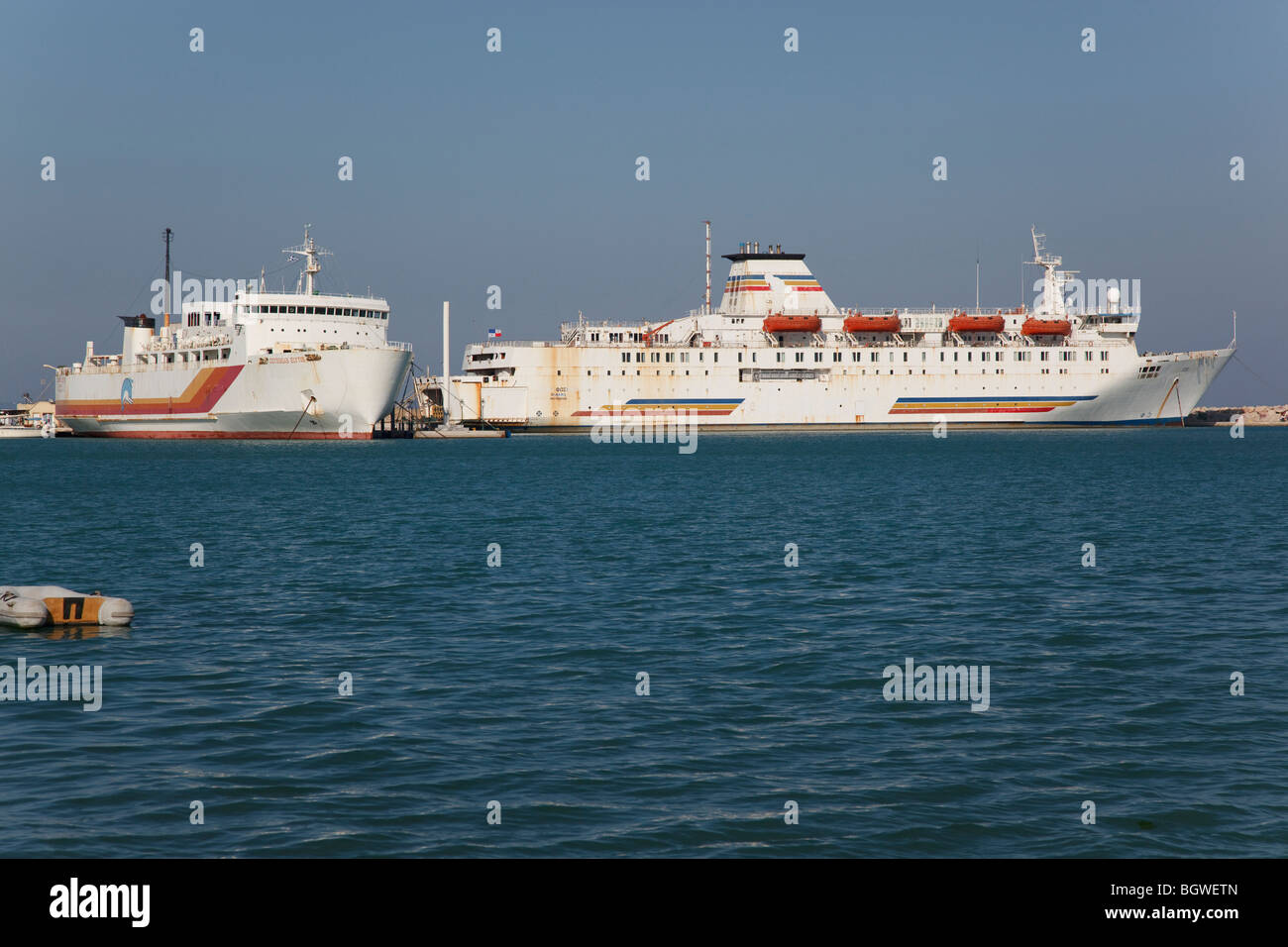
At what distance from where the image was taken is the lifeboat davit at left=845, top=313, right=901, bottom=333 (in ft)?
354

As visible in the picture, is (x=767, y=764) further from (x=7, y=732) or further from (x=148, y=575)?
(x=148, y=575)

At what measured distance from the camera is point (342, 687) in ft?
49.2

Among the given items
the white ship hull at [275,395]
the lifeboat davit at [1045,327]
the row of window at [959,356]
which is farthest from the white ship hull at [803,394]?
the white ship hull at [275,395]

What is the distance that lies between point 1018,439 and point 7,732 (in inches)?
3748

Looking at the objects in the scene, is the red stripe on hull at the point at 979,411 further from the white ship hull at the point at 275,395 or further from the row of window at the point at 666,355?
the white ship hull at the point at 275,395

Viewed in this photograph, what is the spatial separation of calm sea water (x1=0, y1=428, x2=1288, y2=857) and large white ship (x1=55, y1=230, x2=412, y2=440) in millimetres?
47960

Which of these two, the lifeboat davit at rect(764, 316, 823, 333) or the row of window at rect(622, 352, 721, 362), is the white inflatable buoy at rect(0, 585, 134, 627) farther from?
the lifeboat davit at rect(764, 316, 823, 333)

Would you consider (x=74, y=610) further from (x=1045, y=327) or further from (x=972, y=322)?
(x=1045, y=327)

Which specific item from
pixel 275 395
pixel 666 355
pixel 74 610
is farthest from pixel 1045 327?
pixel 74 610

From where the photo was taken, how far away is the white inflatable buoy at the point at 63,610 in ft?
62.0

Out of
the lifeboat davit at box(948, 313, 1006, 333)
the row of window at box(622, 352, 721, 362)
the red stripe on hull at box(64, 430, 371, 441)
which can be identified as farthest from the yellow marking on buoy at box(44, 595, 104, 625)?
the lifeboat davit at box(948, 313, 1006, 333)

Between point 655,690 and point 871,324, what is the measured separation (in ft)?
318
